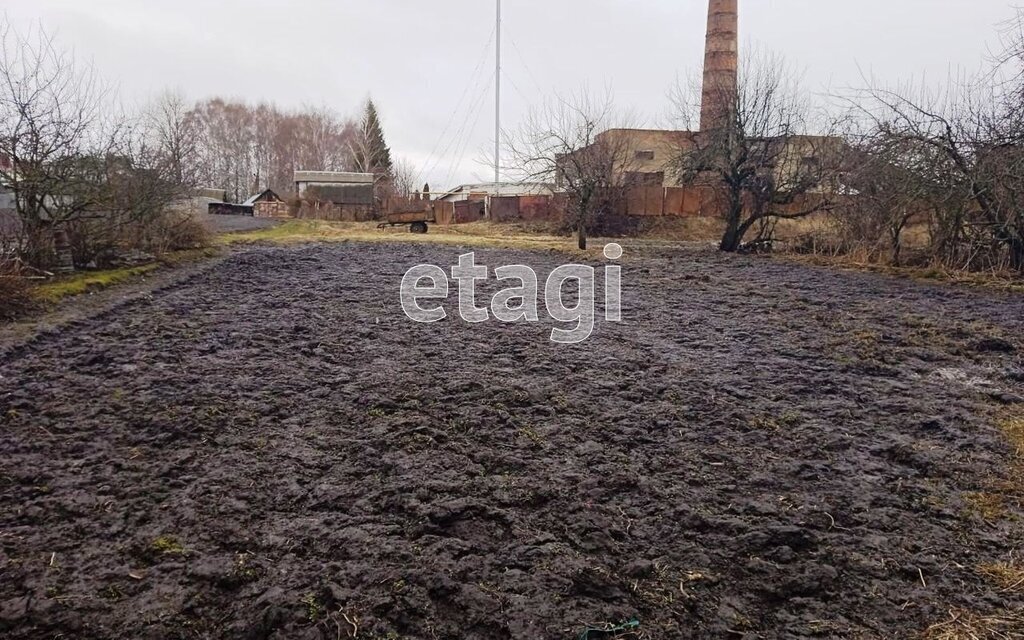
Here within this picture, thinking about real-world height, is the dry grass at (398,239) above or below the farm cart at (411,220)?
below

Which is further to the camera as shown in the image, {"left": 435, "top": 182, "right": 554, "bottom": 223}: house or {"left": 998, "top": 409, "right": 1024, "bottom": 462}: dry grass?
{"left": 435, "top": 182, "right": 554, "bottom": 223}: house

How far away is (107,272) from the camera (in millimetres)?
7480

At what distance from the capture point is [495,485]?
231 centimetres

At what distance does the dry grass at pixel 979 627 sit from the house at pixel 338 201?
2759cm

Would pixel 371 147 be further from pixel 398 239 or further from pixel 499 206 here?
pixel 398 239

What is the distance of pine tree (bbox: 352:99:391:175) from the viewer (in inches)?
1718

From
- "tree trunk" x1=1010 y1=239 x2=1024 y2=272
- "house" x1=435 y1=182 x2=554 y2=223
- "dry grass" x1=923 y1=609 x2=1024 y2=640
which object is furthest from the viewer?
"house" x1=435 y1=182 x2=554 y2=223

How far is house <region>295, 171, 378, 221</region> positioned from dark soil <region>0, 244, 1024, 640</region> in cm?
2383

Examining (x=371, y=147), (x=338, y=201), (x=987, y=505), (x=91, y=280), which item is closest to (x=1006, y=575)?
(x=987, y=505)

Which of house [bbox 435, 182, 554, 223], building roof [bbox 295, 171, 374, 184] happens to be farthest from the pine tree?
house [bbox 435, 182, 554, 223]

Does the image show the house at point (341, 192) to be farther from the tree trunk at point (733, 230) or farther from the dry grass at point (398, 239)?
the tree trunk at point (733, 230)

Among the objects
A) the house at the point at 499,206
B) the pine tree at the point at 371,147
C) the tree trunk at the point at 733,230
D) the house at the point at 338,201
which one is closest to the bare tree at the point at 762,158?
the tree trunk at the point at 733,230

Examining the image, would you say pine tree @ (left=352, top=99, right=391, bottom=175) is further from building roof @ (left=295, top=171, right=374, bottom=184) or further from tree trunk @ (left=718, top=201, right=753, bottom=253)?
tree trunk @ (left=718, top=201, right=753, bottom=253)

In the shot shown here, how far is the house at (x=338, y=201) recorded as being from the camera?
1088 inches
